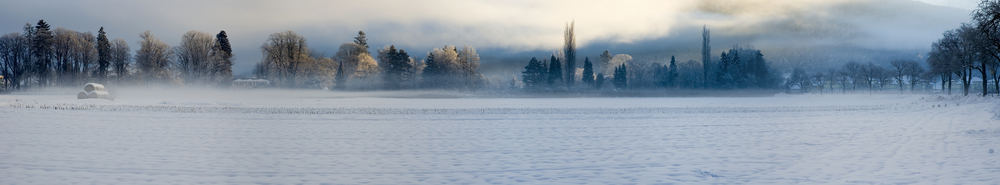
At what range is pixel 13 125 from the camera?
1772cm

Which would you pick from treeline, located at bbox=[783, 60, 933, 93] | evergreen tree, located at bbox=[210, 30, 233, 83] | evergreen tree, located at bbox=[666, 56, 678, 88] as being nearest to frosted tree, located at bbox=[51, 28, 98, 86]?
evergreen tree, located at bbox=[210, 30, 233, 83]

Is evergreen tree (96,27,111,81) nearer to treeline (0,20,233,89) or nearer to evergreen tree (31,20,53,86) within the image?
treeline (0,20,233,89)

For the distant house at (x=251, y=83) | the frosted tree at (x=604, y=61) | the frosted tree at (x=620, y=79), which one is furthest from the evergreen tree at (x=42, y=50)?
the frosted tree at (x=604, y=61)

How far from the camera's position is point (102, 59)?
61.4 metres

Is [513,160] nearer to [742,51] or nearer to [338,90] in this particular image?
[338,90]

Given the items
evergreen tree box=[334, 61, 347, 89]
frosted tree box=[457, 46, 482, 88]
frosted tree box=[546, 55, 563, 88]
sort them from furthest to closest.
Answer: frosted tree box=[546, 55, 563, 88] < frosted tree box=[457, 46, 482, 88] < evergreen tree box=[334, 61, 347, 89]

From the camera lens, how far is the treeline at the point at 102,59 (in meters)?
44.1

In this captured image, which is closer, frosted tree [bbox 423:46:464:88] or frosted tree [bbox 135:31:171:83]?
frosted tree [bbox 135:31:171:83]

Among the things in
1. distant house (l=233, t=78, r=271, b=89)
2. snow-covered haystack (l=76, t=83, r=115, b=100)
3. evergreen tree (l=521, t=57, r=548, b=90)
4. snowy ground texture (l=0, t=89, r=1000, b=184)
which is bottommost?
snowy ground texture (l=0, t=89, r=1000, b=184)

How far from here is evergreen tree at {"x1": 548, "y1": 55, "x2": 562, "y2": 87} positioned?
87.5 metres

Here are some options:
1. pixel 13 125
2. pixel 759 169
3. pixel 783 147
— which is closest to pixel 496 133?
pixel 783 147

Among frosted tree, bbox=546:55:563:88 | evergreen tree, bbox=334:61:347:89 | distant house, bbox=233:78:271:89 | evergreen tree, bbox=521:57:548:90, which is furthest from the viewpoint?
evergreen tree, bbox=521:57:548:90

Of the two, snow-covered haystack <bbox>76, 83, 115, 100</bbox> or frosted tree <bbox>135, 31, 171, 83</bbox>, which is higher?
frosted tree <bbox>135, 31, 171, 83</bbox>

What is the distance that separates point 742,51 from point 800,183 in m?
112
